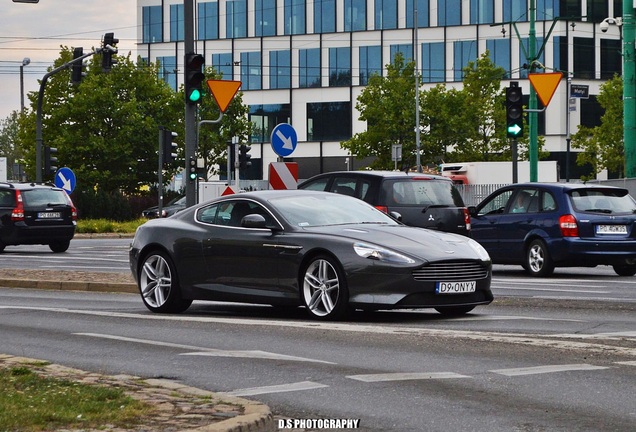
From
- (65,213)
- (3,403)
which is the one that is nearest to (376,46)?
(65,213)

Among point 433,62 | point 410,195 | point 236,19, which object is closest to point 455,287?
point 410,195

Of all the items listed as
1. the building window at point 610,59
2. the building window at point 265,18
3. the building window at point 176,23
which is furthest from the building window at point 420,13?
the building window at point 176,23

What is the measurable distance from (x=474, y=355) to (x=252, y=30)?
87.5 m

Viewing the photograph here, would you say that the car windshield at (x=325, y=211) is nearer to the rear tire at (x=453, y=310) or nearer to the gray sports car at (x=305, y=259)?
the gray sports car at (x=305, y=259)

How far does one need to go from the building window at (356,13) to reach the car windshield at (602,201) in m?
70.6

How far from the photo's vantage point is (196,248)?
14.9 metres

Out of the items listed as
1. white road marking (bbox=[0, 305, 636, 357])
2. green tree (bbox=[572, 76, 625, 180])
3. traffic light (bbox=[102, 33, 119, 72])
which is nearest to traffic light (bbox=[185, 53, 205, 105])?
white road marking (bbox=[0, 305, 636, 357])

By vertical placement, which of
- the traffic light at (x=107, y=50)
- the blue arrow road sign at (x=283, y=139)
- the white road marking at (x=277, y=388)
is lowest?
the white road marking at (x=277, y=388)

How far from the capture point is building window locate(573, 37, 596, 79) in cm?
8638

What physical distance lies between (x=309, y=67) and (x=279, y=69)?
2346 millimetres

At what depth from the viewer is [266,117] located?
95.8m

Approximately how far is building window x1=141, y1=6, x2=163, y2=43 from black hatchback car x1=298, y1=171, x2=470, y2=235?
79.2 metres

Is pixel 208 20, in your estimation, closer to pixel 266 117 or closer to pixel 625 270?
pixel 266 117

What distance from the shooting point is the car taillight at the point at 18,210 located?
3331 centimetres
